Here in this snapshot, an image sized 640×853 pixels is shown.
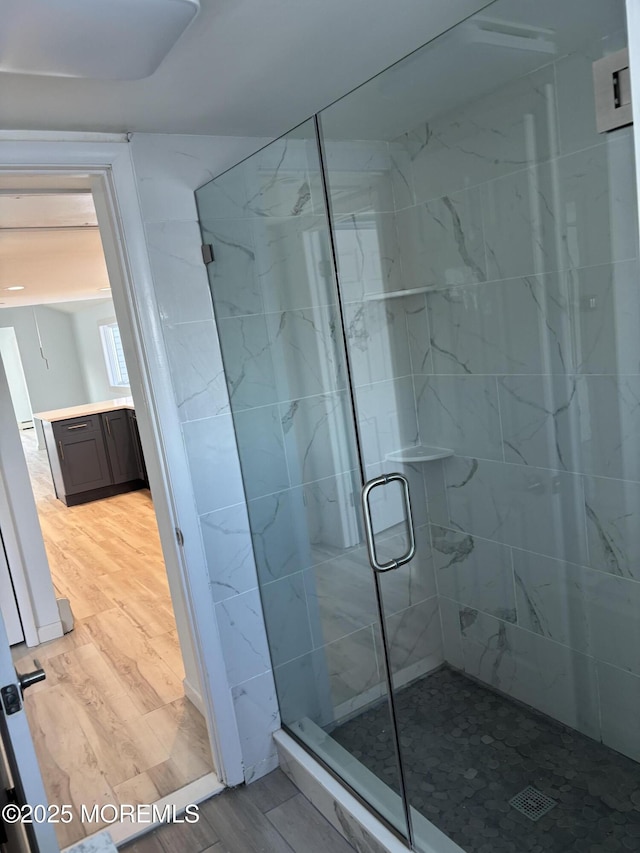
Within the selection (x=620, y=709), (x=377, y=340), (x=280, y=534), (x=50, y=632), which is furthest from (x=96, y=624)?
(x=620, y=709)

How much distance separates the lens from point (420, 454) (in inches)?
72.0

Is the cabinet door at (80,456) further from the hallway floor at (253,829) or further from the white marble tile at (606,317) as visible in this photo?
the white marble tile at (606,317)

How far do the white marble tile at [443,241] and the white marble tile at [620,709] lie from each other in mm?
1009

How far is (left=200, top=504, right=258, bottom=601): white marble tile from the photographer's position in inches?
89.5

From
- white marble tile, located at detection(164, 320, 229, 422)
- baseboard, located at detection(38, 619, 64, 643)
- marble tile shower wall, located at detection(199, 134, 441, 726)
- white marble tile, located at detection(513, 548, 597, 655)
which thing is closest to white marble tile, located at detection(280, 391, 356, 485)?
marble tile shower wall, located at detection(199, 134, 441, 726)

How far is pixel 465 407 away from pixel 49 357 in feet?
31.4

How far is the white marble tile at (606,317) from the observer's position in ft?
4.43

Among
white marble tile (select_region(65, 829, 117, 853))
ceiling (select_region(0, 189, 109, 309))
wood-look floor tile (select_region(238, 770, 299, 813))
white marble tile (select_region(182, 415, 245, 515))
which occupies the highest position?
ceiling (select_region(0, 189, 109, 309))

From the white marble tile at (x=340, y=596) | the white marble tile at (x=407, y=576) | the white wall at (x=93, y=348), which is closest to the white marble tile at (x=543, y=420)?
the white marble tile at (x=407, y=576)

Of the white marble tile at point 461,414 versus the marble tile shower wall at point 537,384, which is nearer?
the marble tile shower wall at point 537,384

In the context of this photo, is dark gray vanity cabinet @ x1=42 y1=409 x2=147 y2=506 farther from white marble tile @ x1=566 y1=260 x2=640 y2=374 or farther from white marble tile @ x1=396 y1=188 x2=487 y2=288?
white marble tile @ x1=566 y1=260 x2=640 y2=374

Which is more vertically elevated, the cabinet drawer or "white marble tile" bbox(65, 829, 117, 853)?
the cabinet drawer

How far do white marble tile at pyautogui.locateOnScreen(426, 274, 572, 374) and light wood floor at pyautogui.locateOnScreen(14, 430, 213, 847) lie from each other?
186 centimetres

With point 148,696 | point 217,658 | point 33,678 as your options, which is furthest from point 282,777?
point 33,678
